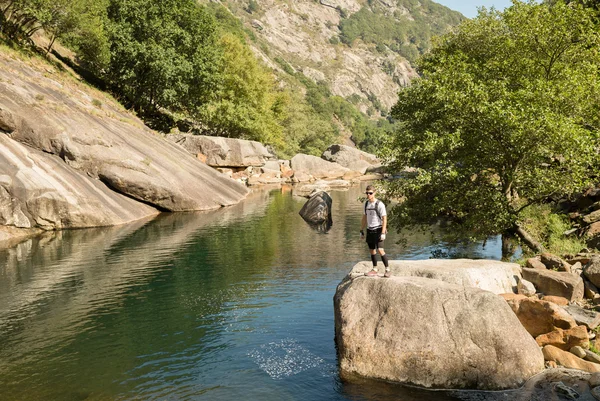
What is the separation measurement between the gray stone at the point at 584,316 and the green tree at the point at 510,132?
23.2 ft

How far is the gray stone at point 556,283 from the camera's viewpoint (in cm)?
1530

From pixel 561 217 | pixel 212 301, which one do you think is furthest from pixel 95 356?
pixel 561 217

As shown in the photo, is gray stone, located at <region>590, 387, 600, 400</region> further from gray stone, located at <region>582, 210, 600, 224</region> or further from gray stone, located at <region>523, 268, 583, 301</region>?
gray stone, located at <region>582, 210, 600, 224</region>

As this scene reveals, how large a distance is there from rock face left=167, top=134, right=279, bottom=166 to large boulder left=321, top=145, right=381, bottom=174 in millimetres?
39783

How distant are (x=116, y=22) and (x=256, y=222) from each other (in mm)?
35258

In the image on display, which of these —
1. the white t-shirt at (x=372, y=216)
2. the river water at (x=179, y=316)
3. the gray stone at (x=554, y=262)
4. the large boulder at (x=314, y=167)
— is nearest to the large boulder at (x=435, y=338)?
the river water at (x=179, y=316)

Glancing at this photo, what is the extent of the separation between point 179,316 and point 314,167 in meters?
69.4

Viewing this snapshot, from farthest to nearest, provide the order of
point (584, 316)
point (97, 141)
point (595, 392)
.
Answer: point (97, 141)
point (584, 316)
point (595, 392)

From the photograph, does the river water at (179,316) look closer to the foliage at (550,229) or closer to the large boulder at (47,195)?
the large boulder at (47,195)

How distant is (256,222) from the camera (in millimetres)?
39719

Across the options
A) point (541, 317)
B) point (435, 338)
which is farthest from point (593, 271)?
point (435, 338)

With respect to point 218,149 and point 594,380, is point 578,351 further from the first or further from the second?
point 218,149

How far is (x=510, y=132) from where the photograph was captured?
19672 mm

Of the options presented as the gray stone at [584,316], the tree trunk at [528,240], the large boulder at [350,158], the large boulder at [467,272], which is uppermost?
the large boulder at [350,158]
